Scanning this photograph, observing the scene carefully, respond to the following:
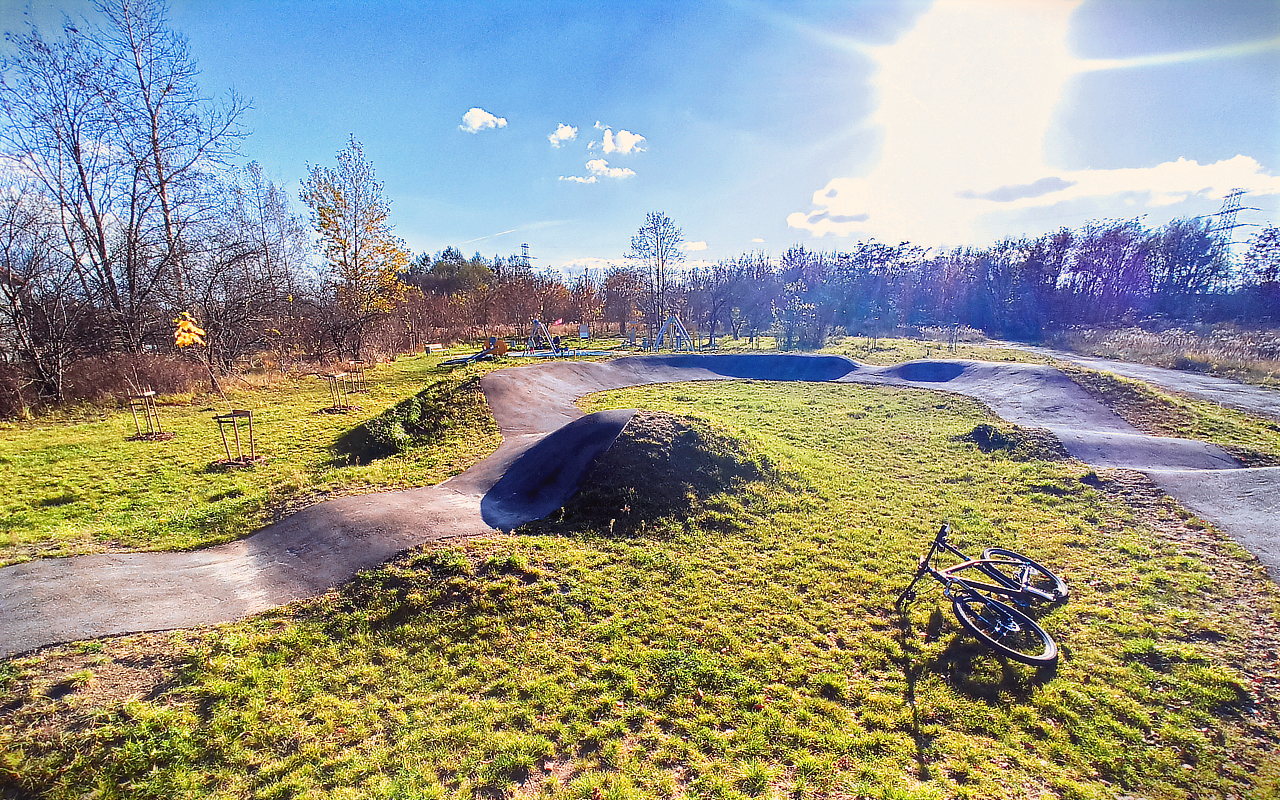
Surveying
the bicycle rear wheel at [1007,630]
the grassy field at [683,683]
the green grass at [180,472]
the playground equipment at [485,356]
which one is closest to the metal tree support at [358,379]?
the green grass at [180,472]

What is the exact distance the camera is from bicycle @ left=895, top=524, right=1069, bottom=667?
442cm

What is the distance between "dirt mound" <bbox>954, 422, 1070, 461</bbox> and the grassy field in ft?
9.72

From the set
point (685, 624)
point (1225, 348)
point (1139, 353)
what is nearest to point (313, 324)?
point (685, 624)

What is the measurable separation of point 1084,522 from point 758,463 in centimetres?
484

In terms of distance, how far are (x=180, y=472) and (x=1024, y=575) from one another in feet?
45.9

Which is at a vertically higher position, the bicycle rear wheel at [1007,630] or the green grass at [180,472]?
the green grass at [180,472]

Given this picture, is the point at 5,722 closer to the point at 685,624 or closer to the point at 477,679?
the point at 477,679

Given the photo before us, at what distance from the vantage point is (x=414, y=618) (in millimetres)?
4941

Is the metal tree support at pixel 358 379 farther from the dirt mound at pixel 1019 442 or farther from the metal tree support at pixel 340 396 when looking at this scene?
the dirt mound at pixel 1019 442

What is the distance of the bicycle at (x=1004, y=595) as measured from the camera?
4419 millimetres

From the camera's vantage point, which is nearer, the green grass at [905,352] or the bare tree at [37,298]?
the bare tree at [37,298]

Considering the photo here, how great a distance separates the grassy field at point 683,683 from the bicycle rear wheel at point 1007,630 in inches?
6.4

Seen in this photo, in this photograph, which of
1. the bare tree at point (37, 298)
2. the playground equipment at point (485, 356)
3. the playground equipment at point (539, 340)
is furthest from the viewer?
the playground equipment at point (539, 340)

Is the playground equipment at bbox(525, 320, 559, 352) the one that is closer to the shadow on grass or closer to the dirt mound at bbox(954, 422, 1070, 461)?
the shadow on grass
